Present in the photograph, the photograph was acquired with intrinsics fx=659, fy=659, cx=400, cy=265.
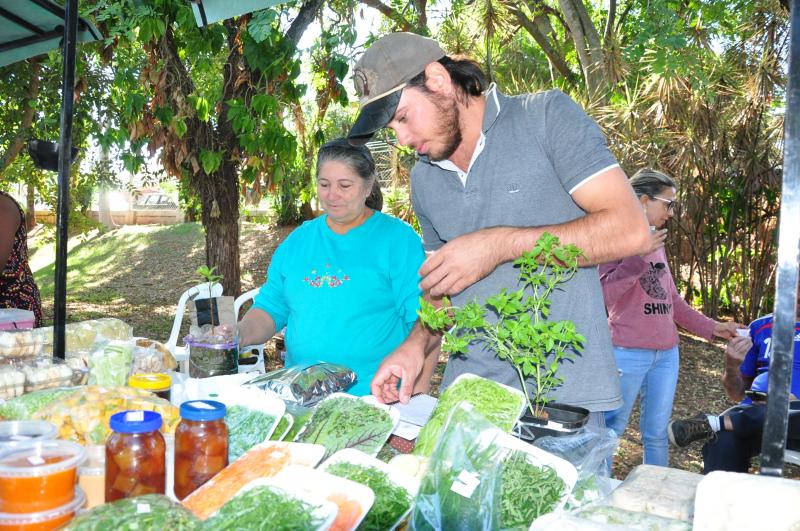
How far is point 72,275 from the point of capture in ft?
43.6

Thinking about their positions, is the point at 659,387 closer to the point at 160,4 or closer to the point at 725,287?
the point at 160,4

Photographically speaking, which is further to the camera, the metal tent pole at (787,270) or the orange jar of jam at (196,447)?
the orange jar of jam at (196,447)

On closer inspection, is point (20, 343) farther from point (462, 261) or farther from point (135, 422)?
point (462, 261)

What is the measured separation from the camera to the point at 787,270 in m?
1.09

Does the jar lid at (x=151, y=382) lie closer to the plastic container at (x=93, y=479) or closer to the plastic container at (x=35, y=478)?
the plastic container at (x=93, y=479)

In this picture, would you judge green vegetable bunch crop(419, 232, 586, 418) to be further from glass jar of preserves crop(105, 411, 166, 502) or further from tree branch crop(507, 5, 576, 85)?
tree branch crop(507, 5, 576, 85)

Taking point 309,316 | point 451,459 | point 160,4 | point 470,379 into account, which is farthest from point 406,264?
point 160,4

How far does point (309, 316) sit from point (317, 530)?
169 cm

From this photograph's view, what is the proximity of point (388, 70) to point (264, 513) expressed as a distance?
1185 millimetres

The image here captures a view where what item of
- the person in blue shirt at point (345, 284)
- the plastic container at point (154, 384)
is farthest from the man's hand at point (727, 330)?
the plastic container at point (154, 384)

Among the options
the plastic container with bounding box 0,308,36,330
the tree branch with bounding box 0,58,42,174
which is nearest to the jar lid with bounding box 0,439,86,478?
the plastic container with bounding box 0,308,36,330

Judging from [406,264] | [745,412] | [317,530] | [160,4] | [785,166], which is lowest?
[745,412]

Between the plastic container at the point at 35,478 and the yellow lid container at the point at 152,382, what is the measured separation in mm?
550

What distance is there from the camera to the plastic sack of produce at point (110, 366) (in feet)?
5.80
